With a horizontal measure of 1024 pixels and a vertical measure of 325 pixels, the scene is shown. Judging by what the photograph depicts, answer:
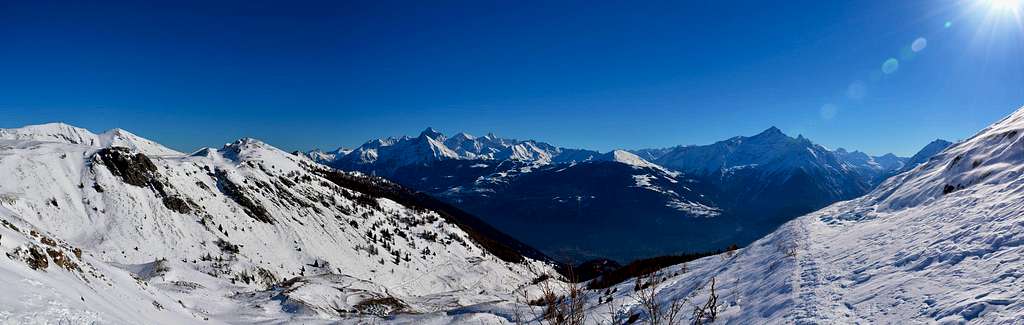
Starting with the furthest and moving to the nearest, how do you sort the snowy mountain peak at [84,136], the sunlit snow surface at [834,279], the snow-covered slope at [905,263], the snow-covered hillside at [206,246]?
the snowy mountain peak at [84,136]
the snow-covered hillside at [206,246]
the sunlit snow surface at [834,279]
the snow-covered slope at [905,263]

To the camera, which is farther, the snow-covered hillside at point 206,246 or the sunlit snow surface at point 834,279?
the snow-covered hillside at point 206,246

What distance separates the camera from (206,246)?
41.4 metres

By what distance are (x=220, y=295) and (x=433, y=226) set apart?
180 ft

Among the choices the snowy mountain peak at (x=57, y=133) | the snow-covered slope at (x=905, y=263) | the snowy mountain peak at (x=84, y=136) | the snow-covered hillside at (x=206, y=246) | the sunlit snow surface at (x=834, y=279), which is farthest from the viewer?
the snowy mountain peak at (x=84, y=136)

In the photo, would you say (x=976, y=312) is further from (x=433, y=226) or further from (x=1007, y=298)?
(x=433, y=226)

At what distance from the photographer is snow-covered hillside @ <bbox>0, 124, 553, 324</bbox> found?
1368 centimetres

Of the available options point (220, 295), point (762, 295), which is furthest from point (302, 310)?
point (762, 295)

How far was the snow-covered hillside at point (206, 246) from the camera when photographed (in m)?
13.7

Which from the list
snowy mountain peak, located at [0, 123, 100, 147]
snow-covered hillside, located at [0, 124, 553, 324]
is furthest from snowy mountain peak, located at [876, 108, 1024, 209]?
snowy mountain peak, located at [0, 123, 100, 147]

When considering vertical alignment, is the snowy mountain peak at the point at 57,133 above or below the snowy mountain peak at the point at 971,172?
above

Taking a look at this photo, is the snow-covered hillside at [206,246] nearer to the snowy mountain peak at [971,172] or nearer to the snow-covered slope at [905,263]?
the snow-covered slope at [905,263]

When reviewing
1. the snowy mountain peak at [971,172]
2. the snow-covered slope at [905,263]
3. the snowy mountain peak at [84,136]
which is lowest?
the snow-covered slope at [905,263]

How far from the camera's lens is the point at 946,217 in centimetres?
1110

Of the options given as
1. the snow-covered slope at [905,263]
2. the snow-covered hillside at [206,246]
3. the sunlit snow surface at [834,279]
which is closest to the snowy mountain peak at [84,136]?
the snow-covered hillside at [206,246]
